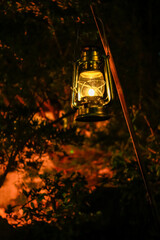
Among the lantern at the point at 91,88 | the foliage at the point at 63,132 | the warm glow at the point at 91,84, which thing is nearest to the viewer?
the lantern at the point at 91,88

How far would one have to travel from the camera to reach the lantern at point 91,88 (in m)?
2.28

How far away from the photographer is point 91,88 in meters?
2.55

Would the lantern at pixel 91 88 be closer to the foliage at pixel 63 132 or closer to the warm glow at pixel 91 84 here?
the warm glow at pixel 91 84

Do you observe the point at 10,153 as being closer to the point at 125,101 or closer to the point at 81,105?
the point at 81,105

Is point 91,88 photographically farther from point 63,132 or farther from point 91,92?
point 63,132

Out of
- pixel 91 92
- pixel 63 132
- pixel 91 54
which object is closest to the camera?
pixel 91 54

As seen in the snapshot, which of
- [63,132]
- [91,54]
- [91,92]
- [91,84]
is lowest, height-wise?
[63,132]

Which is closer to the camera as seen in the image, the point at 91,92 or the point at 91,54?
the point at 91,54

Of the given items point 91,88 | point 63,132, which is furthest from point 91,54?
point 63,132

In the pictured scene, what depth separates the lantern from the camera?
7.49 ft

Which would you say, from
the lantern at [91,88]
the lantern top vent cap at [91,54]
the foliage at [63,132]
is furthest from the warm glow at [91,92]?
the foliage at [63,132]

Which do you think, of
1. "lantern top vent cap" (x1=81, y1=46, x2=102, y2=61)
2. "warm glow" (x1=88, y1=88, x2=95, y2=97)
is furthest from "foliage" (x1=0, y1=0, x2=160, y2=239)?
"warm glow" (x1=88, y1=88, x2=95, y2=97)

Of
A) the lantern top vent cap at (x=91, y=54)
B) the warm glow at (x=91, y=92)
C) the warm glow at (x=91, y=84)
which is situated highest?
the lantern top vent cap at (x=91, y=54)

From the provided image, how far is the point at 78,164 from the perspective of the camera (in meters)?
6.73
